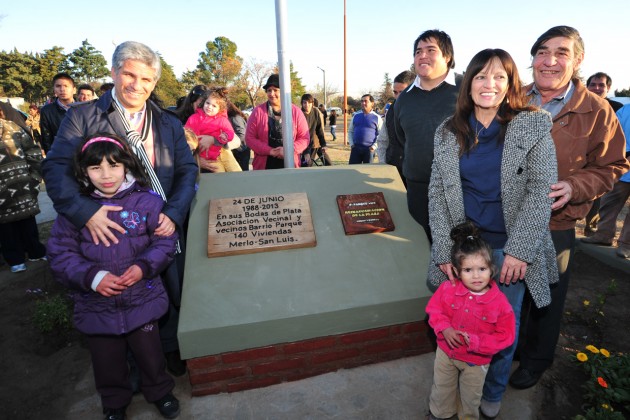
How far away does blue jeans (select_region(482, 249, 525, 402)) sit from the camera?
1981 mm

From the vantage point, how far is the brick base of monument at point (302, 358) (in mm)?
2248

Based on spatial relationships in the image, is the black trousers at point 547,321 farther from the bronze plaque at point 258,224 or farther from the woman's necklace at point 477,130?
the bronze plaque at point 258,224

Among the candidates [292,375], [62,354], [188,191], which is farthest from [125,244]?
[62,354]

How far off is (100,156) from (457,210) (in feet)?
6.31

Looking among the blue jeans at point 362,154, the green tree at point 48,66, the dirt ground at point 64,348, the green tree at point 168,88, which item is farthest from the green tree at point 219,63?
the dirt ground at point 64,348

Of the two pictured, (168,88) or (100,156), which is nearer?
(100,156)

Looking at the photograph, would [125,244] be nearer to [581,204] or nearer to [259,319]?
[259,319]

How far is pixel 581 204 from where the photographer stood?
208 cm

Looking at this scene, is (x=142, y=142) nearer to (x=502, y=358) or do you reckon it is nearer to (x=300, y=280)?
(x=300, y=280)

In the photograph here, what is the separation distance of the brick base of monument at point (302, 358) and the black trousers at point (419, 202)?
0.76 metres

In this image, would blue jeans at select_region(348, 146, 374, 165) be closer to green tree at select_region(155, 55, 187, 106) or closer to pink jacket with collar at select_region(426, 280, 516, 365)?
pink jacket with collar at select_region(426, 280, 516, 365)

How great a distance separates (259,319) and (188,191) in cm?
93

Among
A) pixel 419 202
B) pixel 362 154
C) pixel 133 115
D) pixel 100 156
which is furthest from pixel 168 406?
pixel 362 154

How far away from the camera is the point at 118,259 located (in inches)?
76.8
